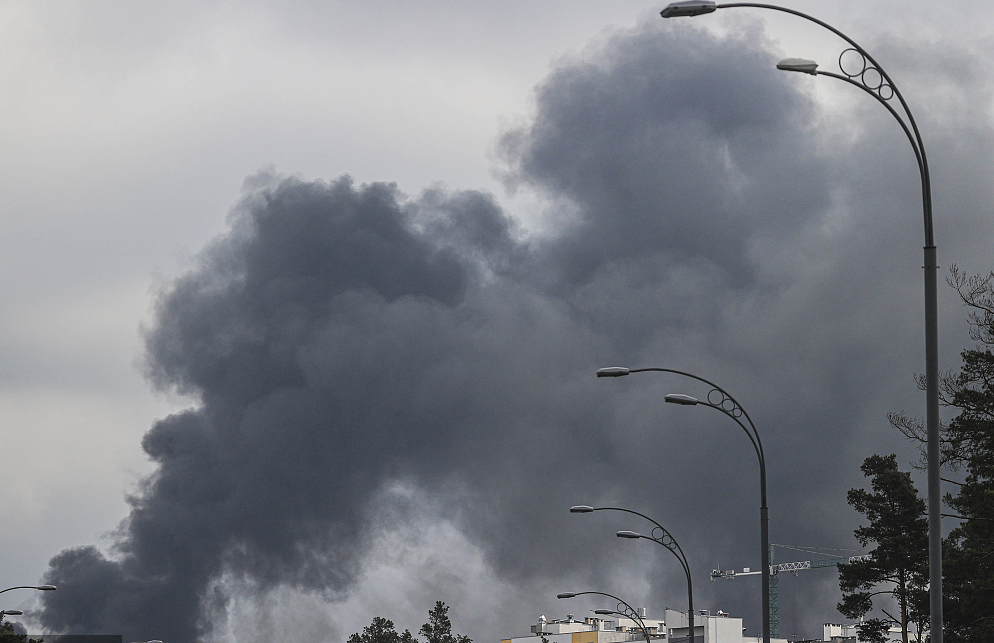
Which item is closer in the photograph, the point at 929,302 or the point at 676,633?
the point at 929,302

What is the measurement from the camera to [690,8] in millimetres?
18672

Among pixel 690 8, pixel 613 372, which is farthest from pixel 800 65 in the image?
pixel 613 372

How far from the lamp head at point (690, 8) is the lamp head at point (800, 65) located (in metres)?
1.63

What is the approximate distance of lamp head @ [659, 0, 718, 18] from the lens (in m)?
18.7

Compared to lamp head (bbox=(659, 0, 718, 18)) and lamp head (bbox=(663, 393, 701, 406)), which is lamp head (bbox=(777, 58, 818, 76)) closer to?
lamp head (bbox=(659, 0, 718, 18))

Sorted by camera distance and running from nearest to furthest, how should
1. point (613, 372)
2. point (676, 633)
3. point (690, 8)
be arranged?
point (690, 8) → point (613, 372) → point (676, 633)

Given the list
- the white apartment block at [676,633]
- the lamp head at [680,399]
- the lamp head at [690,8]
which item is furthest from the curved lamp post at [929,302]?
the white apartment block at [676,633]

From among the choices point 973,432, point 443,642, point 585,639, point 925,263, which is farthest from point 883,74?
point 585,639

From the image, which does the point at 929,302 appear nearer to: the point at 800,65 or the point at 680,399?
the point at 800,65

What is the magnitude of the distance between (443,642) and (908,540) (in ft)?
351

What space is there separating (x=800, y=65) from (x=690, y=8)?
2156 mm

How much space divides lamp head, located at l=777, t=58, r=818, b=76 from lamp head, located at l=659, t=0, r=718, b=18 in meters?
1.63

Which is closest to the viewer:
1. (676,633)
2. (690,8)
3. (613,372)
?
(690,8)

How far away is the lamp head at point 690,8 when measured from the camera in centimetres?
1866
